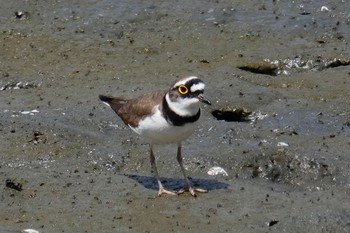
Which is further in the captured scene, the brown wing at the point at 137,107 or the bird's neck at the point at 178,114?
the brown wing at the point at 137,107

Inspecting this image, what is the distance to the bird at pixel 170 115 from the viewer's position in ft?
29.5

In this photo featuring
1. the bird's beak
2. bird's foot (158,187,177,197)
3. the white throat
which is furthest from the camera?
bird's foot (158,187,177,197)

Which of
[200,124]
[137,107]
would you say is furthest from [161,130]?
[200,124]

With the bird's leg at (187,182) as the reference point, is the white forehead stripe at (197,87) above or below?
above

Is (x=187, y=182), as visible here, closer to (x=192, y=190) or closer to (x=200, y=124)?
(x=192, y=190)

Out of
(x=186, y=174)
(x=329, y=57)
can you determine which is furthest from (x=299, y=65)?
(x=186, y=174)

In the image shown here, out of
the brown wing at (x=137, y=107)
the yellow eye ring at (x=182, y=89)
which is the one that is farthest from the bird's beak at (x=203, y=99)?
the brown wing at (x=137, y=107)

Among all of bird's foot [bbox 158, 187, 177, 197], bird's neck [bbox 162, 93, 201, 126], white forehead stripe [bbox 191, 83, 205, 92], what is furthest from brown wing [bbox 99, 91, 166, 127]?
bird's foot [bbox 158, 187, 177, 197]

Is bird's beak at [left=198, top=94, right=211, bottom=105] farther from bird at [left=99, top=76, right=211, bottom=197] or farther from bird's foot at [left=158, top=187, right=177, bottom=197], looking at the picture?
bird's foot at [left=158, top=187, right=177, bottom=197]

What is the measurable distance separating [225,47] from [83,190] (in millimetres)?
4170

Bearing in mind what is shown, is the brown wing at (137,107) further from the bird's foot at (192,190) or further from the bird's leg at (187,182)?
the bird's foot at (192,190)

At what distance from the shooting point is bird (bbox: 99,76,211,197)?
900 cm

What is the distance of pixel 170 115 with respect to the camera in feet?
29.7

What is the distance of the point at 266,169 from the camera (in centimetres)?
983
